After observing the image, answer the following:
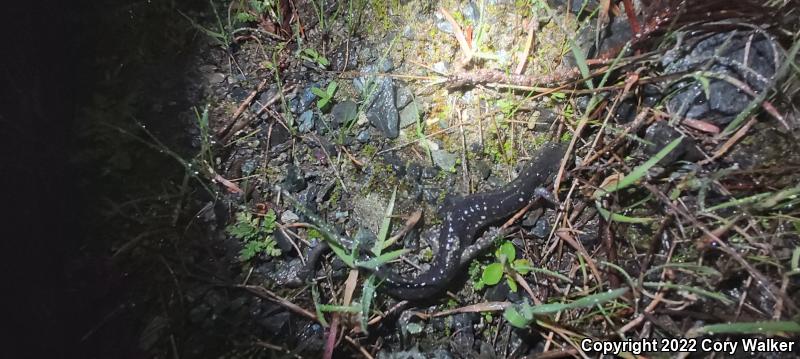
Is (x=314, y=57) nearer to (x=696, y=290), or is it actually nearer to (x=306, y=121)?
(x=306, y=121)

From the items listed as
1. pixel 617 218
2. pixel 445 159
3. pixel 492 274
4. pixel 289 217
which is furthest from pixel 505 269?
pixel 289 217

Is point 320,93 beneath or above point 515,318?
above

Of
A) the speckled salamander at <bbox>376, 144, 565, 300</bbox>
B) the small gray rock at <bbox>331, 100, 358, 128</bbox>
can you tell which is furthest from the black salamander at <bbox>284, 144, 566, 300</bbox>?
the small gray rock at <bbox>331, 100, 358, 128</bbox>

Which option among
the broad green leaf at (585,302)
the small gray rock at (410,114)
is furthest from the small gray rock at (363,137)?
the broad green leaf at (585,302)

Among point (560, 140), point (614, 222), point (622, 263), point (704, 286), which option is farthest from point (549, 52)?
point (704, 286)

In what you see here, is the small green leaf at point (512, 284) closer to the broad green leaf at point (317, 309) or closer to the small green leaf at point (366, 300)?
the small green leaf at point (366, 300)
